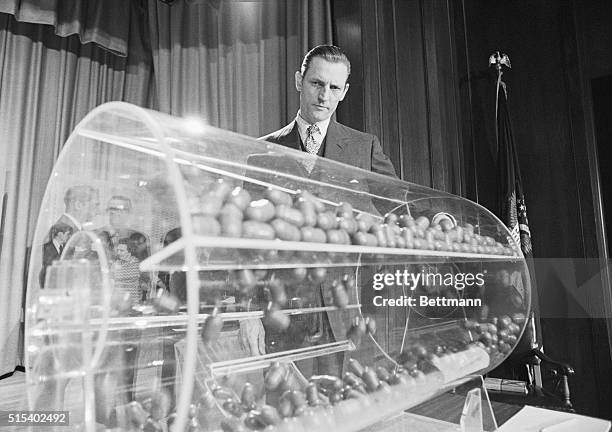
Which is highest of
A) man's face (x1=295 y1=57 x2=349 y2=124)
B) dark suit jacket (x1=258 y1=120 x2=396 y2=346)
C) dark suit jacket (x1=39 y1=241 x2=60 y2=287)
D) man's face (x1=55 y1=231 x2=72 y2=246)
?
man's face (x1=295 y1=57 x2=349 y2=124)

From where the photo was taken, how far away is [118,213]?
2.75 feet

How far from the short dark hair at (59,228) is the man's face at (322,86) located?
1143 millimetres

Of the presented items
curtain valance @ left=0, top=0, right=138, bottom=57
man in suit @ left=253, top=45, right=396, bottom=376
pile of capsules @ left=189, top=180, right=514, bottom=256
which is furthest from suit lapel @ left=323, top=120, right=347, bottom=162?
curtain valance @ left=0, top=0, right=138, bottom=57

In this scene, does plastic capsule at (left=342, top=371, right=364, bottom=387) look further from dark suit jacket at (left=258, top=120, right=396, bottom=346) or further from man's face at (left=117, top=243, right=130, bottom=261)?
dark suit jacket at (left=258, top=120, right=396, bottom=346)

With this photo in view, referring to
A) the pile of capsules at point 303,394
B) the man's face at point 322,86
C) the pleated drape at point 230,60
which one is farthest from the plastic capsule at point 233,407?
the pleated drape at point 230,60

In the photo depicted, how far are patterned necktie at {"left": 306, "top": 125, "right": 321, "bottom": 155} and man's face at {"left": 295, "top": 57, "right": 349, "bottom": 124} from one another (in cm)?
4

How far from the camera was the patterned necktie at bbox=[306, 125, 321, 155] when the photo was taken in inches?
73.8

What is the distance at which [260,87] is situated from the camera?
3631 millimetres

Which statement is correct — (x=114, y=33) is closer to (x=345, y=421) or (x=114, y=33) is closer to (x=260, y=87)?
(x=260, y=87)

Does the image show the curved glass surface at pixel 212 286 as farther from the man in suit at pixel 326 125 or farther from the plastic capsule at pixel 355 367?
the man in suit at pixel 326 125

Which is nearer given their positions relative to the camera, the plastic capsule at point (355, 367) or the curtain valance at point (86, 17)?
the plastic capsule at point (355, 367)

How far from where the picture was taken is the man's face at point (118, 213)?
82 centimetres

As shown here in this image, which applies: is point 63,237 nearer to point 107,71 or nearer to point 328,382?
point 328,382

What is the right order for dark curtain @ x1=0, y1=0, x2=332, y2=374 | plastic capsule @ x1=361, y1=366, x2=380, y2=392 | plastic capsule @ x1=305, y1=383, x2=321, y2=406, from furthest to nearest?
1. dark curtain @ x1=0, y1=0, x2=332, y2=374
2. plastic capsule @ x1=361, y1=366, x2=380, y2=392
3. plastic capsule @ x1=305, y1=383, x2=321, y2=406
